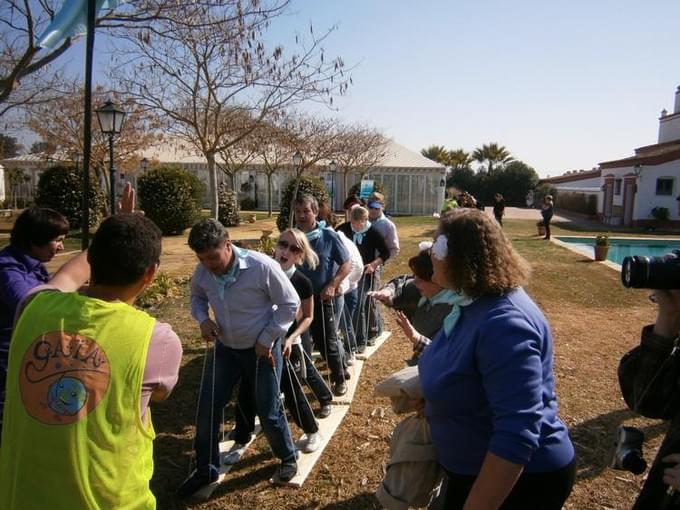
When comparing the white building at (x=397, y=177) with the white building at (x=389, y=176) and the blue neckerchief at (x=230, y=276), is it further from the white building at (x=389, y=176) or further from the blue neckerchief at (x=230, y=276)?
the blue neckerchief at (x=230, y=276)

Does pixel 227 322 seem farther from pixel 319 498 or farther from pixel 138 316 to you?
pixel 138 316

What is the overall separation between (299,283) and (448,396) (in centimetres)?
245

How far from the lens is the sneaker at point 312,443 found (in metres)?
4.02

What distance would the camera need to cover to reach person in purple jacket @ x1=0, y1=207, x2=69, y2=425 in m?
2.60

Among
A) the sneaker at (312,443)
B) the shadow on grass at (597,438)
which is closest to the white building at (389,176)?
the shadow on grass at (597,438)

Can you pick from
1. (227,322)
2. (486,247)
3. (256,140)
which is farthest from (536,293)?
(256,140)

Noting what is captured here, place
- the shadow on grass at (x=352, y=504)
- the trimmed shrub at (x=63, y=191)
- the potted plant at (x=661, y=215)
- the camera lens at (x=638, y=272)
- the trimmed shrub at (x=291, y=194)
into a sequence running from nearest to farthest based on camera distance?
1. the camera lens at (x=638, y=272)
2. the shadow on grass at (x=352, y=504)
3. the trimmed shrub at (x=291, y=194)
4. the trimmed shrub at (x=63, y=191)
5. the potted plant at (x=661, y=215)

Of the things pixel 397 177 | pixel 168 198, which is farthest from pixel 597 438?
pixel 397 177

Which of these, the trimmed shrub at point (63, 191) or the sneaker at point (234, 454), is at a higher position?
the trimmed shrub at point (63, 191)

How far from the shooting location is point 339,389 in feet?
16.8

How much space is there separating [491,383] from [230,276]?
6.74 feet

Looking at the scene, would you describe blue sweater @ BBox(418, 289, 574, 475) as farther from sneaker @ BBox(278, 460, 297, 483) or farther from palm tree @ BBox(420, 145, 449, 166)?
palm tree @ BBox(420, 145, 449, 166)

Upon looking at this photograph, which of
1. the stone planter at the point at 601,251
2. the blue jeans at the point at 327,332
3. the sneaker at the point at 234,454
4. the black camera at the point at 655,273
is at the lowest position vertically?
the sneaker at the point at 234,454

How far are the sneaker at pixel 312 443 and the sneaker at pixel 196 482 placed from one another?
791 millimetres
